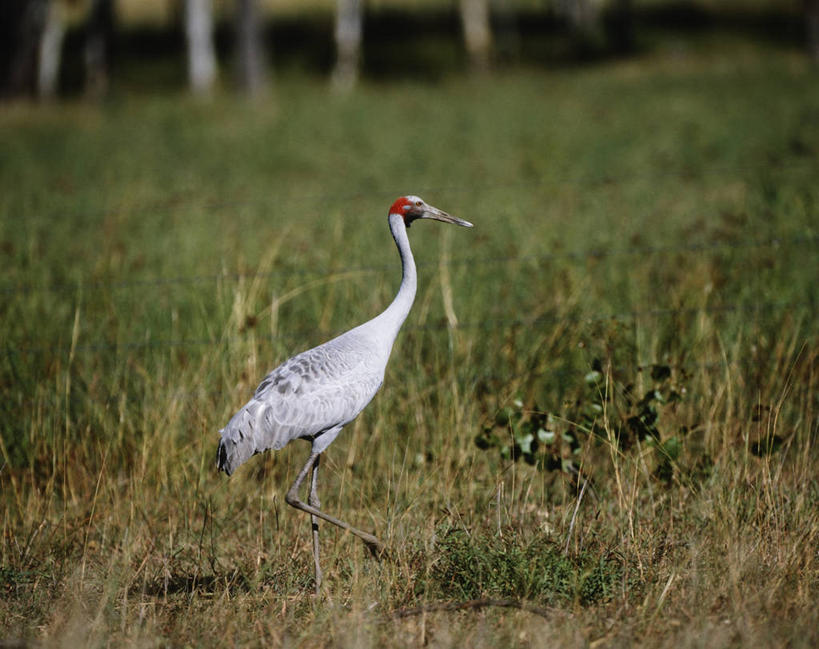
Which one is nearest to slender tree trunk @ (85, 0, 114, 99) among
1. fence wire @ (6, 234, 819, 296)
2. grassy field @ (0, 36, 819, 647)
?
grassy field @ (0, 36, 819, 647)

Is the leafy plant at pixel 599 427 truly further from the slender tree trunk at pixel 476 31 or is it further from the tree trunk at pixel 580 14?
the tree trunk at pixel 580 14

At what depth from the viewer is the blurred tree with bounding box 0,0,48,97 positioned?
23.1 metres

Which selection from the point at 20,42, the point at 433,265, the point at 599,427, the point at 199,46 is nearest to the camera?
the point at 599,427

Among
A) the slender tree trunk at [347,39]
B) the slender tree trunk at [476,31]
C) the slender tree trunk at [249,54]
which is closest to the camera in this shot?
the slender tree trunk at [249,54]

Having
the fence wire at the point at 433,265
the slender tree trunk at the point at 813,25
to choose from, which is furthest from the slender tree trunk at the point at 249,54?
the fence wire at the point at 433,265

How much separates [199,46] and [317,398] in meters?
25.1

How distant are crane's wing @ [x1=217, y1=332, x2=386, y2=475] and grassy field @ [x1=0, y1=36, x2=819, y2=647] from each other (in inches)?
18.2

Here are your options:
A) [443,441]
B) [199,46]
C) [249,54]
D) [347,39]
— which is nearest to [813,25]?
[347,39]

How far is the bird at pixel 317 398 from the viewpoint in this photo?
3.93 m

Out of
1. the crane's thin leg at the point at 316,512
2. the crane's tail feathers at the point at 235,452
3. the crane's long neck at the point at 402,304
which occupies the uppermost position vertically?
the crane's long neck at the point at 402,304

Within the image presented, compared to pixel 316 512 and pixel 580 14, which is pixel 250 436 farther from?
pixel 580 14

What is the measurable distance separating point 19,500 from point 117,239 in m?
4.83

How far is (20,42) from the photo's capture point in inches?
922

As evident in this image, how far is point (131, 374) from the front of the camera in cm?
566
